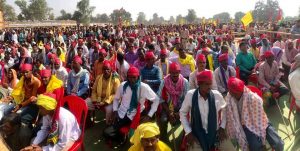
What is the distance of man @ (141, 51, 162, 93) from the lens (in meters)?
5.33

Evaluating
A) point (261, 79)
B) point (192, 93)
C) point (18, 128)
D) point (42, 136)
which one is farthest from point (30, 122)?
point (261, 79)

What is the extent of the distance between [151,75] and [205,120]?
2000mm

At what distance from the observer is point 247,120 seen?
3.62m

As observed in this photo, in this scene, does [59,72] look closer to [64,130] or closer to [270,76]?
[64,130]

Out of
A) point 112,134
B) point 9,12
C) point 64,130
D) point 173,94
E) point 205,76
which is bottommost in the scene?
point 112,134

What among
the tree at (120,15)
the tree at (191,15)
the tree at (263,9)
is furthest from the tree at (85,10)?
the tree at (263,9)

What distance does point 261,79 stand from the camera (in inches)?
237

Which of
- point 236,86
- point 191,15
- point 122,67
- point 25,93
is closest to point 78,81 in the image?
point 25,93

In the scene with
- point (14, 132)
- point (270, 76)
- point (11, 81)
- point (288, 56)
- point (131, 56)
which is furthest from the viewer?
point (131, 56)

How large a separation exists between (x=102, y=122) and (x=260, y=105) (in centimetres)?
332

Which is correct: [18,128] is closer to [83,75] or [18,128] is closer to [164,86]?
[83,75]

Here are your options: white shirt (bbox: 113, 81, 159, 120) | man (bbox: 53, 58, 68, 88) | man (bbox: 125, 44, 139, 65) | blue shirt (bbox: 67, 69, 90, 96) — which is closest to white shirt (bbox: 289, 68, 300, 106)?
white shirt (bbox: 113, 81, 159, 120)

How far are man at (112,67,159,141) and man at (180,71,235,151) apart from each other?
96 cm

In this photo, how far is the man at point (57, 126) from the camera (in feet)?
11.2
